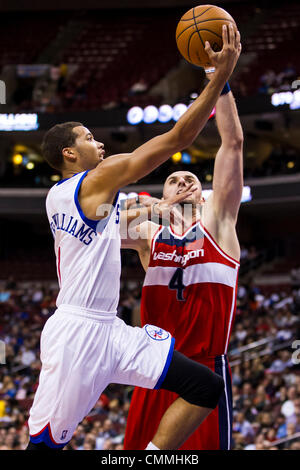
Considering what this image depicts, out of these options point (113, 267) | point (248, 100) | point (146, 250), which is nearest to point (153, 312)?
point (146, 250)

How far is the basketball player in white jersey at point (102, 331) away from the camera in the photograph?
349 centimetres

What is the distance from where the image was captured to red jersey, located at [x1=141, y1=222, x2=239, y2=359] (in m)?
4.17

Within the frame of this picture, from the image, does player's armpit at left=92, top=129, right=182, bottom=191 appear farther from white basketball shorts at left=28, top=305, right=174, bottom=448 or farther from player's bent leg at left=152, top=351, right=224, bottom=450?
player's bent leg at left=152, top=351, right=224, bottom=450

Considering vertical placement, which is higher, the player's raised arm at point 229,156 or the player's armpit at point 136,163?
the player's raised arm at point 229,156

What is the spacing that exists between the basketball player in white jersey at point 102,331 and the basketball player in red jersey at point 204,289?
499 mm

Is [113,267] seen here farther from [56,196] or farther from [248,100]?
[248,100]

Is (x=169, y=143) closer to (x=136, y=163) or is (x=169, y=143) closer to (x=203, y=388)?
(x=136, y=163)

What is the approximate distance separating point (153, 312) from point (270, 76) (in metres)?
17.4

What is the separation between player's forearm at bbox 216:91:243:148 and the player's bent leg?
1447 mm

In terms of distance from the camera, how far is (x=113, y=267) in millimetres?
3713

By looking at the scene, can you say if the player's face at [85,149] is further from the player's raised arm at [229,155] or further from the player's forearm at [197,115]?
the player's raised arm at [229,155]

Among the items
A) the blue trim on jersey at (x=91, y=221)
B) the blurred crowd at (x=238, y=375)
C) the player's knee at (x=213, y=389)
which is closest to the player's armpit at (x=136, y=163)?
the blue trim on jersey at (x=91, y=221)
